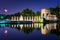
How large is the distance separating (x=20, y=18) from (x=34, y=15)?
2.34 metres

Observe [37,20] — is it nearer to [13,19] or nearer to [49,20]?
[49,20]

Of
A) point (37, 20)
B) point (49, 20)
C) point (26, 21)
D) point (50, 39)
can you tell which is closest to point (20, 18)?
point (26, 21)

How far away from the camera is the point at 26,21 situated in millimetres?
29562

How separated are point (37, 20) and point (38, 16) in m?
1.26

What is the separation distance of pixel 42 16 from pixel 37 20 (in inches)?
42.5

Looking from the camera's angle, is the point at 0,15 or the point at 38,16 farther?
the point at 38,16

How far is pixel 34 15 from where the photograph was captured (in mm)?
29719

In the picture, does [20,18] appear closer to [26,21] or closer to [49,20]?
[26,21]

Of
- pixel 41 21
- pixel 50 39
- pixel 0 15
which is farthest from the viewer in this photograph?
pixel 41 21

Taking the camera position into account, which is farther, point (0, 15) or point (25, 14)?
point (25, 14)

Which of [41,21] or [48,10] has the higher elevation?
[48,10]

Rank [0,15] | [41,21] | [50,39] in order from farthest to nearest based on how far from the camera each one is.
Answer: [41,21] < [0,15] < [50,39]

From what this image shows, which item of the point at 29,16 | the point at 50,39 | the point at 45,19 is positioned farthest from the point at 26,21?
the point at 50,39

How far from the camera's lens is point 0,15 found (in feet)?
87.1
